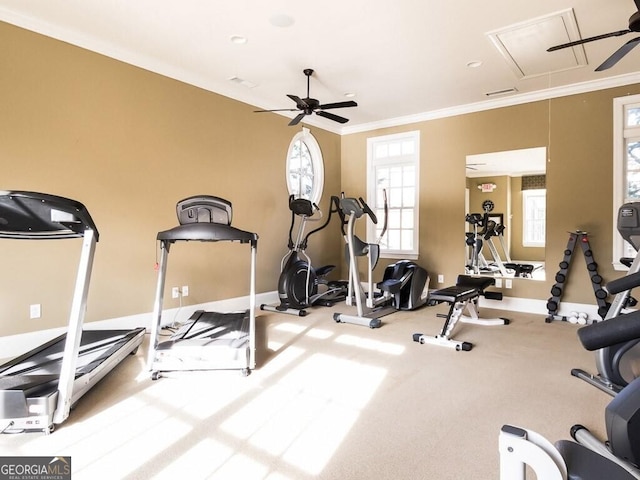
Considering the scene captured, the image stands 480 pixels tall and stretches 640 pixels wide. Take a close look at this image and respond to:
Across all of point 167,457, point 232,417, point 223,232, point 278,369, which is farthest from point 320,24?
point 167,457

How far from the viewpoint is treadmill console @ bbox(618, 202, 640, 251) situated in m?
2.98

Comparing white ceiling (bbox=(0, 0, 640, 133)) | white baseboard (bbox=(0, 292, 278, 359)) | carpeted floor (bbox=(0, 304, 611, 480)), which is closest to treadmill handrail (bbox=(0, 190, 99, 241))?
carpeted floor (bbox=(0, 304, 611, 480))

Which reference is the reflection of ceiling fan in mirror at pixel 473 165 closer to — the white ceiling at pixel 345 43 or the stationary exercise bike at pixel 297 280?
the white ceiling at pixel 345 43

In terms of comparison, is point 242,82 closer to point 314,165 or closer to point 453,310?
point 314,165

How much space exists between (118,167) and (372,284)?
3.24 metres

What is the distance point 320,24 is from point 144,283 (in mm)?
3250

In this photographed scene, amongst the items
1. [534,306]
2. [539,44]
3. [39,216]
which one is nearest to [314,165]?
[539,44]

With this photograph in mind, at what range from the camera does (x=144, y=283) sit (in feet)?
13.7

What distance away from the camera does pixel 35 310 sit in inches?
134

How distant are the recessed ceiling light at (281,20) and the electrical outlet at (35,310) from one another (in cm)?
337

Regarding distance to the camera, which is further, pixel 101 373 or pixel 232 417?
pixel 101 373

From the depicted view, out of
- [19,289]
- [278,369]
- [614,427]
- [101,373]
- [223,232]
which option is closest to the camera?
[614,427]

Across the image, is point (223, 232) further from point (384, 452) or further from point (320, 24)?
point (320, 24)

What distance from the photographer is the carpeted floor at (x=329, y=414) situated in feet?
6.02
